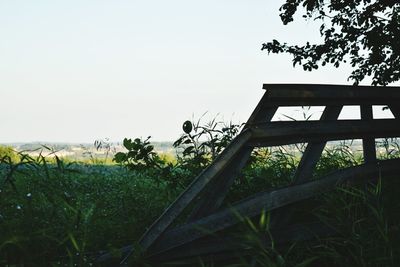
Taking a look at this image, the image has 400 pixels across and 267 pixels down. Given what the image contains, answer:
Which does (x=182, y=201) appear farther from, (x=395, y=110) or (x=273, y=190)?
(x=395, y=110)

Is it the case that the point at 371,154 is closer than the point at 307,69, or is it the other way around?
the point at 371,154

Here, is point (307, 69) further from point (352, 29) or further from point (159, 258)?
point (159, 258)

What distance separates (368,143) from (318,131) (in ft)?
2.70

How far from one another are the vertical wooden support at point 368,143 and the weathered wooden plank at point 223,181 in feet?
4.23

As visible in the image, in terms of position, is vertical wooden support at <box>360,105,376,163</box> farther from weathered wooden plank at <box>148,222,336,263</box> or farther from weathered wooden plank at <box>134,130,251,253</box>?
weathered wooden plank at <box>134,130,251,253</box>

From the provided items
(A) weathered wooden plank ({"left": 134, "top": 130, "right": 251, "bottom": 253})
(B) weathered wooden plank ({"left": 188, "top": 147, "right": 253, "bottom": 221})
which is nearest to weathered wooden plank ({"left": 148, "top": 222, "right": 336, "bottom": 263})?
(A) weathered wooden plank ({"left": 134, "top": 130, "right": 251, "bottom": 253})

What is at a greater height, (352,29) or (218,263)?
(352,29)

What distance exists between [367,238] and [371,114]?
175 centimetres

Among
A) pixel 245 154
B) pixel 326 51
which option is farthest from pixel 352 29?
pixel 245 154

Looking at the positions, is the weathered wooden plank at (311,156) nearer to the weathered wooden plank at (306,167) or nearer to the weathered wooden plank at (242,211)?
the weathered wooden plank at (306,167)

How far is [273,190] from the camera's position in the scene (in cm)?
430

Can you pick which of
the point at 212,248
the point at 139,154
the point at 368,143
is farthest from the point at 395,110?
the point at 139,154

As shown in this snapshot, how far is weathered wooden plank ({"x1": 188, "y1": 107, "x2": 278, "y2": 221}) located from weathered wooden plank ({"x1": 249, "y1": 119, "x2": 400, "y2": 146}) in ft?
0.33

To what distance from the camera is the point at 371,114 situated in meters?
5.22
